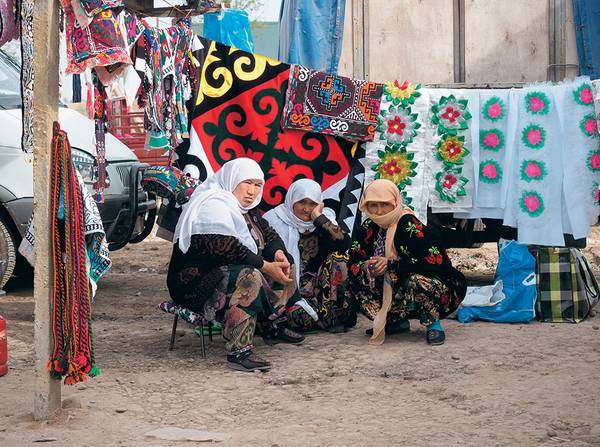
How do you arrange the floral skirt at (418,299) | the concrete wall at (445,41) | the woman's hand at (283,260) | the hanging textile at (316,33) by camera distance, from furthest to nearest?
the concrete wall at (445,41) → the hanging textile at (316,33) → the floral skirt at (418,299) → the woman's hand at (283,260)

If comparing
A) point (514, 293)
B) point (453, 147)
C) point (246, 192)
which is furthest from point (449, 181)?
point (246, 192)

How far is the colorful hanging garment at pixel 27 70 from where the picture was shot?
359 centimetres

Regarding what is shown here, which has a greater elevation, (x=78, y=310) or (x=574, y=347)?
(x=78, y=310)

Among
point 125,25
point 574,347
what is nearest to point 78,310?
point 125,25

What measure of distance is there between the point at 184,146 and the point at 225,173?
1004 mm

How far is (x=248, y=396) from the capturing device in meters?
4.18

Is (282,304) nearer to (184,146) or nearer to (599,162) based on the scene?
(184,146)

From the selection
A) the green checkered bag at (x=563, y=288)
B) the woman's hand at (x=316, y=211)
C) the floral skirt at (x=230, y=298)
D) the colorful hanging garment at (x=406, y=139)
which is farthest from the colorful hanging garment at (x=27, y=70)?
the green checkered bag at (x=563, y=288)

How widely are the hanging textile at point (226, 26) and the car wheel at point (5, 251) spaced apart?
2792 mm

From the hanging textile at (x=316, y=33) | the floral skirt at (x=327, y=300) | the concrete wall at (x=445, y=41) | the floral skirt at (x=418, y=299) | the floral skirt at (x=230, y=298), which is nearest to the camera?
the floral skirt at (x=230, y=298)

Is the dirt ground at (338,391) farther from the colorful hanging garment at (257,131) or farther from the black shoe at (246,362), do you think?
the colorful hanging garment at (257,131)

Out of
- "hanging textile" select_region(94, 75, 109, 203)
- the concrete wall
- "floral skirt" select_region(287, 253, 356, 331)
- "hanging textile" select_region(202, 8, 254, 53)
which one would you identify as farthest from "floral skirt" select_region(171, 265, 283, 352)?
"hanging textile" select_region(202, 8, 254, 53)

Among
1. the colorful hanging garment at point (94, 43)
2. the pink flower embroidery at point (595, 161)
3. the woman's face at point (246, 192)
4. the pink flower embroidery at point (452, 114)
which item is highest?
the colorful hanging garment at point (94, 43)

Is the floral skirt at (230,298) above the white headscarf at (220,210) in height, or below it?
below
